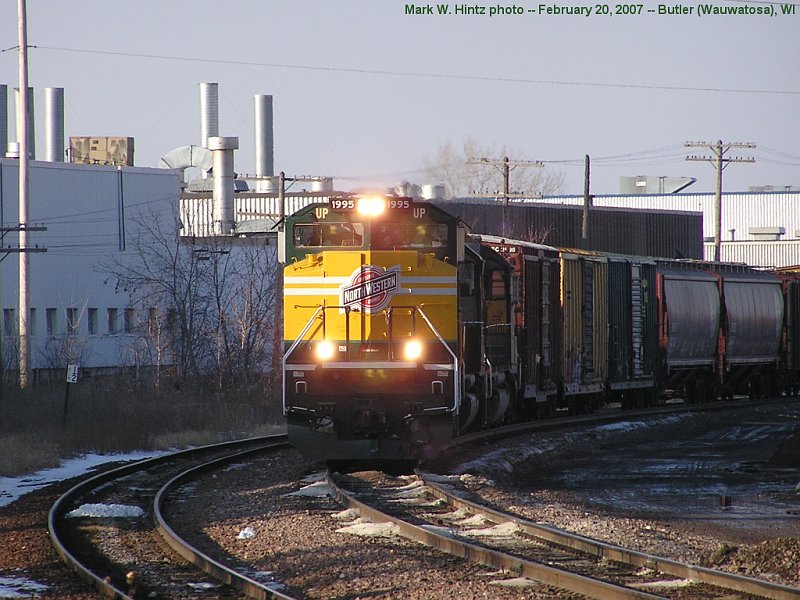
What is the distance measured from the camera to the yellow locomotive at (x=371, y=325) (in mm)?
15617

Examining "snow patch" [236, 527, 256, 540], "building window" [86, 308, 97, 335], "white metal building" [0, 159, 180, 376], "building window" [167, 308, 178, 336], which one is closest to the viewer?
"snow patch" [236, 527, 256, 540]

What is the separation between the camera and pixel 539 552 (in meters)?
10.4

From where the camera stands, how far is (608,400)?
2836cm

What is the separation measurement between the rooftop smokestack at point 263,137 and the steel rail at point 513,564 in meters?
56.5

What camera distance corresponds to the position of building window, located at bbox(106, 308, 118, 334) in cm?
4731

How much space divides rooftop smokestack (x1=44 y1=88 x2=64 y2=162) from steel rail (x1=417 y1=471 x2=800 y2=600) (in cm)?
4853

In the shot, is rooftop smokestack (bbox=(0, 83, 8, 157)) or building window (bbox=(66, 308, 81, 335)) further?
rooftop smokestack (bbox=(0, 83, 8, 157))

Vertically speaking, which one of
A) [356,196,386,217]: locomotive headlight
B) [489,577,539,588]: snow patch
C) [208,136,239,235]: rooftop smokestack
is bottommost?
[489,577,539,588]: snow patch

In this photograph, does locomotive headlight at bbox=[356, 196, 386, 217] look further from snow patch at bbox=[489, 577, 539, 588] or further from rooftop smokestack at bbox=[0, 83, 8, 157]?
rooftop smokestack at bbox=[0, 83, 8, 157]

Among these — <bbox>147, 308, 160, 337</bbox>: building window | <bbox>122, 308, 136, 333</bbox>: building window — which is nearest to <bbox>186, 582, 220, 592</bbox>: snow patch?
<bbox>147, 308, 160, 337</bbox>: building window

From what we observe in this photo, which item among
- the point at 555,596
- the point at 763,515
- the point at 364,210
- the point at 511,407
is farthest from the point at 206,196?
the point at 555,596

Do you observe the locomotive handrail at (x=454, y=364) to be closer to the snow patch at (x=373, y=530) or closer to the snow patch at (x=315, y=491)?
the snow patch at (x=315, y=491)

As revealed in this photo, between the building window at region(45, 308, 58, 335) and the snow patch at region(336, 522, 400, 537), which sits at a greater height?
the building window at region(45, 308, 58, 335)

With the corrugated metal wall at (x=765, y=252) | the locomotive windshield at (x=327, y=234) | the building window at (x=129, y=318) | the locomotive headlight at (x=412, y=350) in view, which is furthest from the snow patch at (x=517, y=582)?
the corrugated metal wall at (x=765, y=252)
